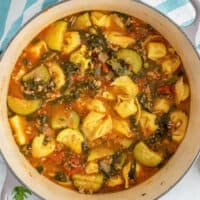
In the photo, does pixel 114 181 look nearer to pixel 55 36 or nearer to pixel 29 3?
pixel 55 36

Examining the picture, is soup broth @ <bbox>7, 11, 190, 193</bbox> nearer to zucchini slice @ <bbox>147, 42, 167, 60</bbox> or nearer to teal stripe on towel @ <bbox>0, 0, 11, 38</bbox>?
zucchini slice @ <bbox>147, 42, 167, 60</bbox>

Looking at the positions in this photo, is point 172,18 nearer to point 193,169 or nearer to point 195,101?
point 195,101

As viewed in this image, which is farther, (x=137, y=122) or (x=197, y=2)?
(x=137, y=122)

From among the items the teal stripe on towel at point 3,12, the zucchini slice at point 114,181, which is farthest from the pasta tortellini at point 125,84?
the teal stripe on towel at point 3,12

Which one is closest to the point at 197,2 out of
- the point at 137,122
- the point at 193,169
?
the point at 137,122

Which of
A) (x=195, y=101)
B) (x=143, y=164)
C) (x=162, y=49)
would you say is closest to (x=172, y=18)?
(x=162, y=49)

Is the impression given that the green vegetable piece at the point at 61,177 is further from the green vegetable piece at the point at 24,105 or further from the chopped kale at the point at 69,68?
the chopped kale at the point at 69,68

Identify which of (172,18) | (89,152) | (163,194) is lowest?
(163,194)

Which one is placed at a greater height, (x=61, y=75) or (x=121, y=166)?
(x=61, y=75)
